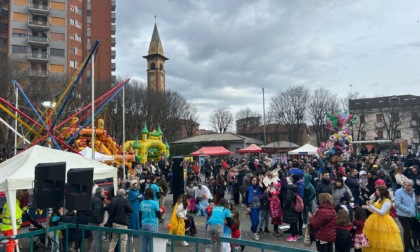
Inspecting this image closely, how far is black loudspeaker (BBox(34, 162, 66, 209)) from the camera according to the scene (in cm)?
510

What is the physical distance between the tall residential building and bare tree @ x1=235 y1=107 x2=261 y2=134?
36538 millimetres

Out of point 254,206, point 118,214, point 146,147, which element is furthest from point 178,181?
point 146,147

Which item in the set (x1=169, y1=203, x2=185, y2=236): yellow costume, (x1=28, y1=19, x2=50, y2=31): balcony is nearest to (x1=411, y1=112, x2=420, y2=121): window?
(x1=169, y1=203, x2=185, y2=236): yellow costume

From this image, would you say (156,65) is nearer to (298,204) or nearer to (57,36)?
(57,36)

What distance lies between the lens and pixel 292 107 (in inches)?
2229

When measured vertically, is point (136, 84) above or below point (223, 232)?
above

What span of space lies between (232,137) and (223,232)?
47719 millimetres

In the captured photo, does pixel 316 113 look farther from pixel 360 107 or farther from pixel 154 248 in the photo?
pixel 154 248

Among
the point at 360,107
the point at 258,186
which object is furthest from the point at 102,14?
the point at 258,186

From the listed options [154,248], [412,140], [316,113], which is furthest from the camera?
[412,140]

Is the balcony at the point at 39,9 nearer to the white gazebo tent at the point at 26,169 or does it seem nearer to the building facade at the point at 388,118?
the white gazebo tent at the point at 26,169

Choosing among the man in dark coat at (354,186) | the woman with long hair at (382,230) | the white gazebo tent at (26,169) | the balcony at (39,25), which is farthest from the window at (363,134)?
the white gazebo tent at (26,169)

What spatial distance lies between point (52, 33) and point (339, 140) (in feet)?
158

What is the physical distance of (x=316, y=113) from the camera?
181 ft
